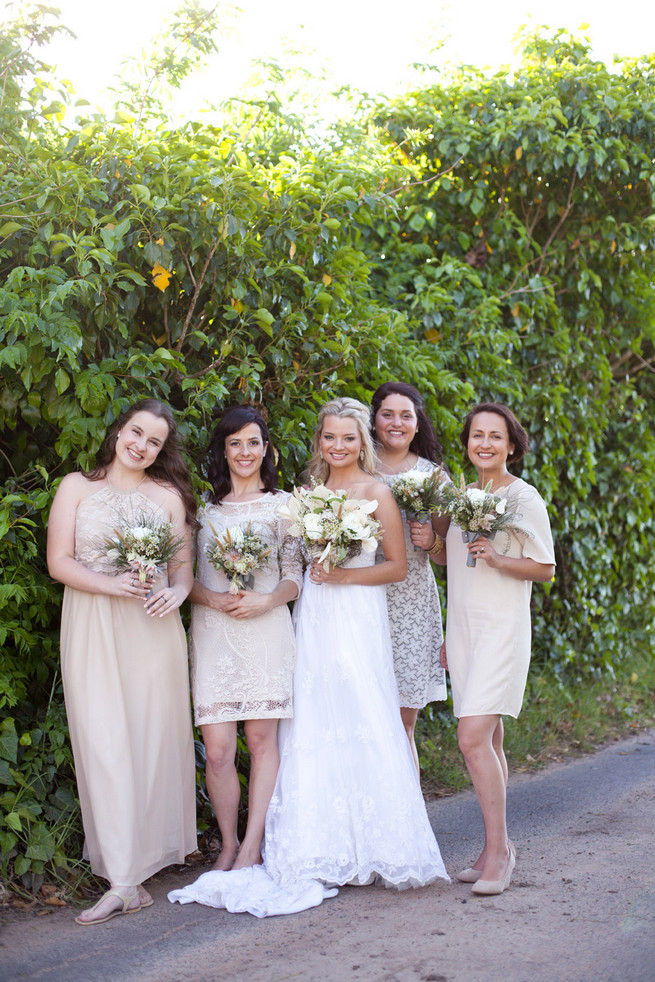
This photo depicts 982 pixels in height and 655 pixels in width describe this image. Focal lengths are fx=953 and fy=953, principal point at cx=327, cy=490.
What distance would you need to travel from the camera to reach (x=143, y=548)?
3.89m

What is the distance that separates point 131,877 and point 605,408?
5736 mm

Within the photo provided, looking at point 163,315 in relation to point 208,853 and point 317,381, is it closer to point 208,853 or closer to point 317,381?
point 317,381

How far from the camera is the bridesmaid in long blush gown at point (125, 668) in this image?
3.95m

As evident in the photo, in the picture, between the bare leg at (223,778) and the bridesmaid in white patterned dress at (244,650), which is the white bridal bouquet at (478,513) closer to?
the bridesmaid in white patterned dress at (244,650)

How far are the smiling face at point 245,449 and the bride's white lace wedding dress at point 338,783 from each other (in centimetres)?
64

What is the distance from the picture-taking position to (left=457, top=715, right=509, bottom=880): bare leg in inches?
163

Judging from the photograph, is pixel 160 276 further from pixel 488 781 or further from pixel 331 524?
pixel 488 781

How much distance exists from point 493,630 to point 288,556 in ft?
3.29

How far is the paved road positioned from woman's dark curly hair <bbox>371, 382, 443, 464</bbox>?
2074mm

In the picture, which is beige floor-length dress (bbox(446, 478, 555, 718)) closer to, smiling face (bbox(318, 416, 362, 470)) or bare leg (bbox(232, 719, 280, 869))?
smiling face (bbox(318, 416, 362, 470))

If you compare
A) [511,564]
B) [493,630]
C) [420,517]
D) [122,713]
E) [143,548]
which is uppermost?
[420,517]

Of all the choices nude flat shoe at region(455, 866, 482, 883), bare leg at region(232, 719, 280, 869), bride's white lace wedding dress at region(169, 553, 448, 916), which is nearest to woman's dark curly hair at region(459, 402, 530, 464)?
bride's white lace wedding dress at region(169, 553, 448, 916)
